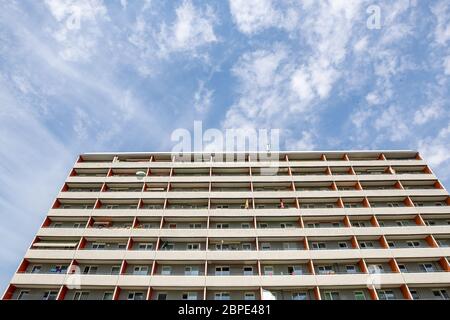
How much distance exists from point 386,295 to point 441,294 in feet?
14.5

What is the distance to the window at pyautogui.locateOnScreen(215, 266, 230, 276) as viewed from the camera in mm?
26828

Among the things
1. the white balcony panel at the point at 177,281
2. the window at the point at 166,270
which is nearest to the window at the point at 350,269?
the white balcony panel at the point at 177,281

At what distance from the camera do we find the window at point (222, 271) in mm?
26828

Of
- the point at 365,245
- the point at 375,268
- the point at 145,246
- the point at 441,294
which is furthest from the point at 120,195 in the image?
the point at 441,294

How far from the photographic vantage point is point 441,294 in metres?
24.9

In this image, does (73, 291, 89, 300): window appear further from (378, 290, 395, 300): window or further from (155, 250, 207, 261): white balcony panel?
(378, 290, 395, 300): window

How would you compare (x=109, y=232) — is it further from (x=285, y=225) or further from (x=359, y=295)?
(x=359, y=295)

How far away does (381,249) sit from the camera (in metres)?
27.0

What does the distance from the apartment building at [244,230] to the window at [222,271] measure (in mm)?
94

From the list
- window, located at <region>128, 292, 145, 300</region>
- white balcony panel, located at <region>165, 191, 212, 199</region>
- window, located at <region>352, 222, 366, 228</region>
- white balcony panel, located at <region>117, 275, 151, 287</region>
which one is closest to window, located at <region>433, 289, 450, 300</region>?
window, located at <region>352, 222, 366, 228</region>
